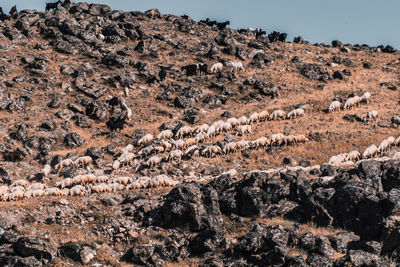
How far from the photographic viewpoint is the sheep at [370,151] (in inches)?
1351

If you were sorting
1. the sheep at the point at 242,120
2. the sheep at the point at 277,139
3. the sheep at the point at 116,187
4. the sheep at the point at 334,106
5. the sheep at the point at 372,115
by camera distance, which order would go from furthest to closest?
the sheep at the point at 334,106
the sheep at the point at 242,120
the sheep at the point at 372,115
the sheep at the point at 277,139
the sheep at the point at 116,187

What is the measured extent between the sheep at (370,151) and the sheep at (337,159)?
1.44 m

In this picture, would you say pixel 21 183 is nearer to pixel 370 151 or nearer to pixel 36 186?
pixel 36 186

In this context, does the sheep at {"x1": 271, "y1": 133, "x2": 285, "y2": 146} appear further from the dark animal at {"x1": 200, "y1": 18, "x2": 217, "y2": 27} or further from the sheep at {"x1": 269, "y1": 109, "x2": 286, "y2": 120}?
the dark animal at {"x1": 200, "y1": 18, "x2": 217, "y2": 27}

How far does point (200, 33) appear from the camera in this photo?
69125 millimetres

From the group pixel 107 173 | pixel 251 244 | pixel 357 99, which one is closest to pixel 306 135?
pixel 357 99

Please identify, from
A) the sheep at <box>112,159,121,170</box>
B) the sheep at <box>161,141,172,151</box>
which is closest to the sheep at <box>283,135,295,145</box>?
the sheep at <box>161,141,172,151</box>

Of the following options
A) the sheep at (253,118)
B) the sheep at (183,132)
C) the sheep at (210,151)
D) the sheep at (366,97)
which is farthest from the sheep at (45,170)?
the sheep at (366,97)

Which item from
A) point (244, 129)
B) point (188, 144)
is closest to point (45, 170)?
point (188, 144)

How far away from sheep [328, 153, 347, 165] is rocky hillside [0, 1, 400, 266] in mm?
205

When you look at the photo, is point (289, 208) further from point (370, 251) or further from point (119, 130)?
point (119, 130)

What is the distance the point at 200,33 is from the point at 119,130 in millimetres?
30552

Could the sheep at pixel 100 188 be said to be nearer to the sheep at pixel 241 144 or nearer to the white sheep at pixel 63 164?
the white sheep at pixel 63 164

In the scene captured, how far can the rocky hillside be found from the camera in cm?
2130
